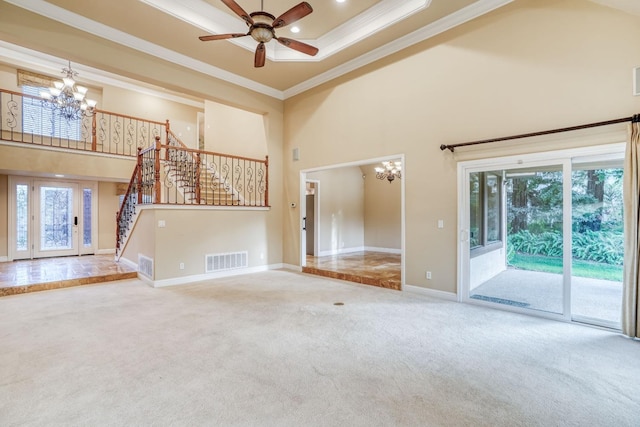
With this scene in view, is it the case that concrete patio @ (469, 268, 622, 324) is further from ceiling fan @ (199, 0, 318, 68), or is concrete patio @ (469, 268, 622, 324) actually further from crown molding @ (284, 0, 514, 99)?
ceiling fan @ (199, 0, 318, 68)

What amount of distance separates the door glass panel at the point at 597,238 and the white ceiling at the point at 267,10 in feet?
6.51

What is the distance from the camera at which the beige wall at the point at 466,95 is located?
3521mm

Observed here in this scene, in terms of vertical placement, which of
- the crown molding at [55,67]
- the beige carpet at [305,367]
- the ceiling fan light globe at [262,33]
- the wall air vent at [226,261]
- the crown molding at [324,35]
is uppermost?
the crown molding at [55,67]

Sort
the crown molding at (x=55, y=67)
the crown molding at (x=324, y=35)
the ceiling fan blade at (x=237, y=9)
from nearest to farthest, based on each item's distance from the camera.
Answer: the ceiling fan blade at (x=237, y=9) < the crown molding at (x=324, y=35) < the crown molding at (x=55, y=67)

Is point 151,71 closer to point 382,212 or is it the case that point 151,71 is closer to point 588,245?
point 382,212

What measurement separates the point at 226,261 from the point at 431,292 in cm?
429

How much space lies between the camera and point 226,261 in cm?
657

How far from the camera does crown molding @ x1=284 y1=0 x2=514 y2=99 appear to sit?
4305mm

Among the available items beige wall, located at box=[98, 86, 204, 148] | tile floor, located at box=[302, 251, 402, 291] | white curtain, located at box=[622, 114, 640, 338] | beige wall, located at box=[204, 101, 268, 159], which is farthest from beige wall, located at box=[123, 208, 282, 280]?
white curtain, located at box=[622, 114, 640, 338]

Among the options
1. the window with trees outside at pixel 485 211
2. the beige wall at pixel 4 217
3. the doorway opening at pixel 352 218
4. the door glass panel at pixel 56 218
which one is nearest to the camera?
the window with trees outside at pixel 485 211

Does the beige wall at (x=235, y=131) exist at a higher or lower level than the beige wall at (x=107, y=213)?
higher

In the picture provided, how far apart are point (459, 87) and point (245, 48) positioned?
384 centimetres

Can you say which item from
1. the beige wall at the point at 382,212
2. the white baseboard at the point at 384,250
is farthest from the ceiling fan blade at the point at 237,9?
the white baseboard at the point at 384,250

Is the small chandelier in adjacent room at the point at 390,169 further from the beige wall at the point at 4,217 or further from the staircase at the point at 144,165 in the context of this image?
the beige wall at the point at 4,217
